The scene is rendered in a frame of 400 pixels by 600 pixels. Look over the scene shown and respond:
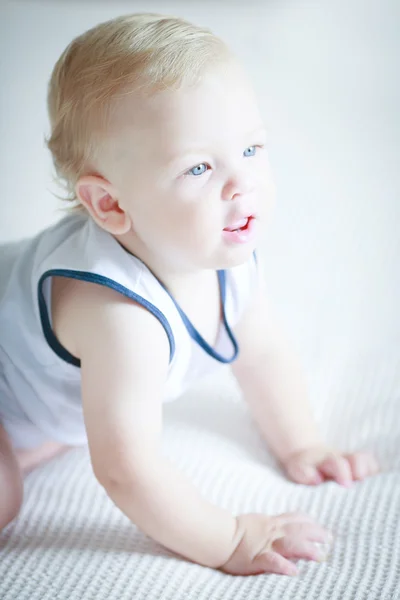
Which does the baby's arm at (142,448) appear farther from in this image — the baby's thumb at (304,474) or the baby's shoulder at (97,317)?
the baby's thumb at (304,474)

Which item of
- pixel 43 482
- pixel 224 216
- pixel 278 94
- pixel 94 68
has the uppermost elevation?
pixel 94 68

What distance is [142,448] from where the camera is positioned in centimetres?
77

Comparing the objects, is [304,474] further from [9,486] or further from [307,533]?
[9,486]

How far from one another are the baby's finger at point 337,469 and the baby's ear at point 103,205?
1.19ft

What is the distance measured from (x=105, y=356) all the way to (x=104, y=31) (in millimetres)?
316

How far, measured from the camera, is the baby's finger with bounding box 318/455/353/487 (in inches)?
36.2

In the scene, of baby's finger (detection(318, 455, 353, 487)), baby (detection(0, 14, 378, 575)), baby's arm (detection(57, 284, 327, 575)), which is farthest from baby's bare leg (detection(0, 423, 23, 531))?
baby's finger (detection(318, 455, 353, 487))

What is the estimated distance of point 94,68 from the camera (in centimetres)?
76

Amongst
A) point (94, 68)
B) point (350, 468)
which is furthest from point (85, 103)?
point (350, 468)

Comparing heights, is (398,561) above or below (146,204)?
below

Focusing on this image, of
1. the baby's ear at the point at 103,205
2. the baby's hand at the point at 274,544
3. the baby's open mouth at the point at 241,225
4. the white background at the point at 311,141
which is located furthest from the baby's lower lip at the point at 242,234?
the white background at the point at 311,141

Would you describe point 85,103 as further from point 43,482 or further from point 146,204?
point 43,482

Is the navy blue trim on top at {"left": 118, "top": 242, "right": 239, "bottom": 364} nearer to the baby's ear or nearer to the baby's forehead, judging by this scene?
the baby's ear

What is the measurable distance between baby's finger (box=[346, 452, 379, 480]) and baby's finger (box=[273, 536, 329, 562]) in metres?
0.14
